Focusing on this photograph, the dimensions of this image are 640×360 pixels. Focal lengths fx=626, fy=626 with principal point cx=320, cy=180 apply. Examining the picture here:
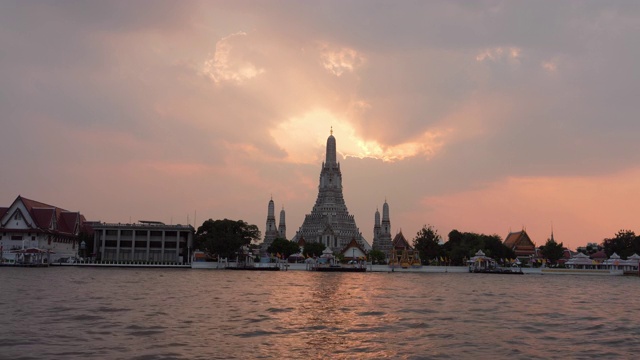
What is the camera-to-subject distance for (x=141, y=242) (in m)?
117

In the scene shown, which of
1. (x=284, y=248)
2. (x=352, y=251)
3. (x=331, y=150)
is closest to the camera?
(x=284, y=248)

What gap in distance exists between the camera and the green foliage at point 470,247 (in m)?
117

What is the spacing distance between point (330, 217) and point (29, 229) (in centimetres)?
7465

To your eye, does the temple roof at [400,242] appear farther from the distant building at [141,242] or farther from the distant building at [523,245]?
the distant building at [141,242]

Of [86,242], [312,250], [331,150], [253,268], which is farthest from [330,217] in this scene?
[86,242]

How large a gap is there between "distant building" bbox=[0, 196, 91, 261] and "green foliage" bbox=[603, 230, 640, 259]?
4249 inches

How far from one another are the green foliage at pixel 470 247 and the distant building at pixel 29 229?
237 feet

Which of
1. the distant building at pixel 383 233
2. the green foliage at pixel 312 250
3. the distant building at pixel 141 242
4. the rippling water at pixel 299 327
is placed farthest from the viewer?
the distant building at pixel 383 233

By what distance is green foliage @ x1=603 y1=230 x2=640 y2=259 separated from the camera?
408 ft

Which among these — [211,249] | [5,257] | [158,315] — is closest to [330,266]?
[211,249]

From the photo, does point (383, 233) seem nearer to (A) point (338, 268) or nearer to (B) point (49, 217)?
(A) point (338, 268)

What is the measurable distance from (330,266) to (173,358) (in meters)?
89.0

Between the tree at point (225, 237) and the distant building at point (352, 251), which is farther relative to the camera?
the distant building at point (352, 251)

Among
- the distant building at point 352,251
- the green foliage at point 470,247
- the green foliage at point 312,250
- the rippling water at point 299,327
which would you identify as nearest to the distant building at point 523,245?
the green foliage at point 470,247
